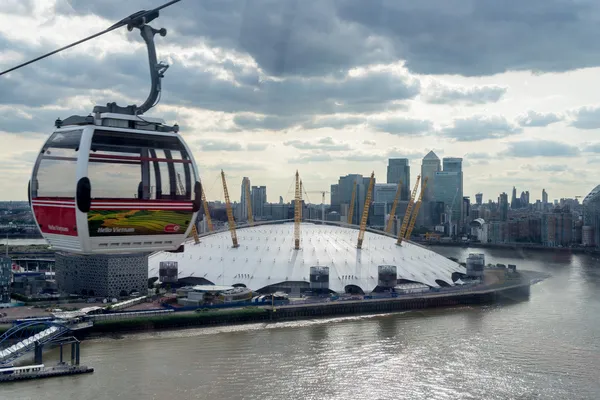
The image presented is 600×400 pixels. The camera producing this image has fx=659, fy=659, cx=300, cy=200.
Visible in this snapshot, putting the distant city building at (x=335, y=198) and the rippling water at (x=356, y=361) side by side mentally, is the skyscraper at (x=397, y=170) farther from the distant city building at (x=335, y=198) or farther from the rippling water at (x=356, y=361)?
the rippling water at (x=356, y=361)

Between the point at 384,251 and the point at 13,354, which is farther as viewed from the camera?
the point at 384,251

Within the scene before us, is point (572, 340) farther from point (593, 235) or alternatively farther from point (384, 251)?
point (593, 235)

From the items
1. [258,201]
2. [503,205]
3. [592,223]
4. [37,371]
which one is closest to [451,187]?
[503,205]

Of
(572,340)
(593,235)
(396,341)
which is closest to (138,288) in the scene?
(396,341)

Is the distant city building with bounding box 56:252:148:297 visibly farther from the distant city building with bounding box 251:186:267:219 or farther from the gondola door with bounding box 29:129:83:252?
the distant city building with bounding box 251:186:267:219

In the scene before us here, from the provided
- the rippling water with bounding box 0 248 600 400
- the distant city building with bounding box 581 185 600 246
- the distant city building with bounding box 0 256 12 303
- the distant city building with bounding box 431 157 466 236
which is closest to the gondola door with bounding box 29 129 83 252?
the rippling water with bounding box 0 248 600 400

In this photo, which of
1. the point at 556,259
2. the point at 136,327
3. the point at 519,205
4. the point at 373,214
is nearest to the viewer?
the point at 136,327

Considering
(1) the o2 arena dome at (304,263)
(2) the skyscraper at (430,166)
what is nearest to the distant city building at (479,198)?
(2) the skyscraper at (430,166)
